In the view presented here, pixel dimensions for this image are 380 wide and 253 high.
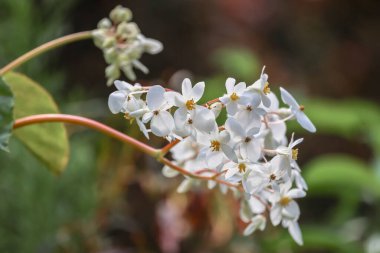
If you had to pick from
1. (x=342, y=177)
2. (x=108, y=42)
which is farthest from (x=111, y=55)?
(x=342, y=177)

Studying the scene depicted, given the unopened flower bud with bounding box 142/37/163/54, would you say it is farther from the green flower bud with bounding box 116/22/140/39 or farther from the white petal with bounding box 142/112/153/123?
the white petal with bounding box 142/112/153/123

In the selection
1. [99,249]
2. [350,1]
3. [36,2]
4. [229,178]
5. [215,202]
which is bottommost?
[229,178]

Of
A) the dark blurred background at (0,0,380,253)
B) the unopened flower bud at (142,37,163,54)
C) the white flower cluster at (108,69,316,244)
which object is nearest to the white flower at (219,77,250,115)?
the white flower cluster at (108,69,316,244)

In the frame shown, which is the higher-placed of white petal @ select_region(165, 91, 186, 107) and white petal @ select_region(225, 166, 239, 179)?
white petal @ select_region(165, 91, 186, 107)

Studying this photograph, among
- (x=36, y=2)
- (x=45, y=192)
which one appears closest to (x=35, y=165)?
(x=45, y=192)

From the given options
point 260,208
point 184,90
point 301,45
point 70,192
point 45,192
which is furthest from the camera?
point 301,45

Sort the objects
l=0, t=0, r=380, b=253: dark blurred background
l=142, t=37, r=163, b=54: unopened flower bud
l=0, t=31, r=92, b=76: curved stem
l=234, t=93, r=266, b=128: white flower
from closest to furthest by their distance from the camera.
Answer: l=234, t=93, r=266, b=128: white flower → l=0, t=31, r=92, b=76: curved stem → l=142, t=37, r=163, b=54: unopened flower bud → l=0, t=0, r=380, b=253: dark blurred background

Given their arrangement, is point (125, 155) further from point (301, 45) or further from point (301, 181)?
point (301, 45)

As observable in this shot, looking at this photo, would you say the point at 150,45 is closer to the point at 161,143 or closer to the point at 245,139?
the point at 245,139
